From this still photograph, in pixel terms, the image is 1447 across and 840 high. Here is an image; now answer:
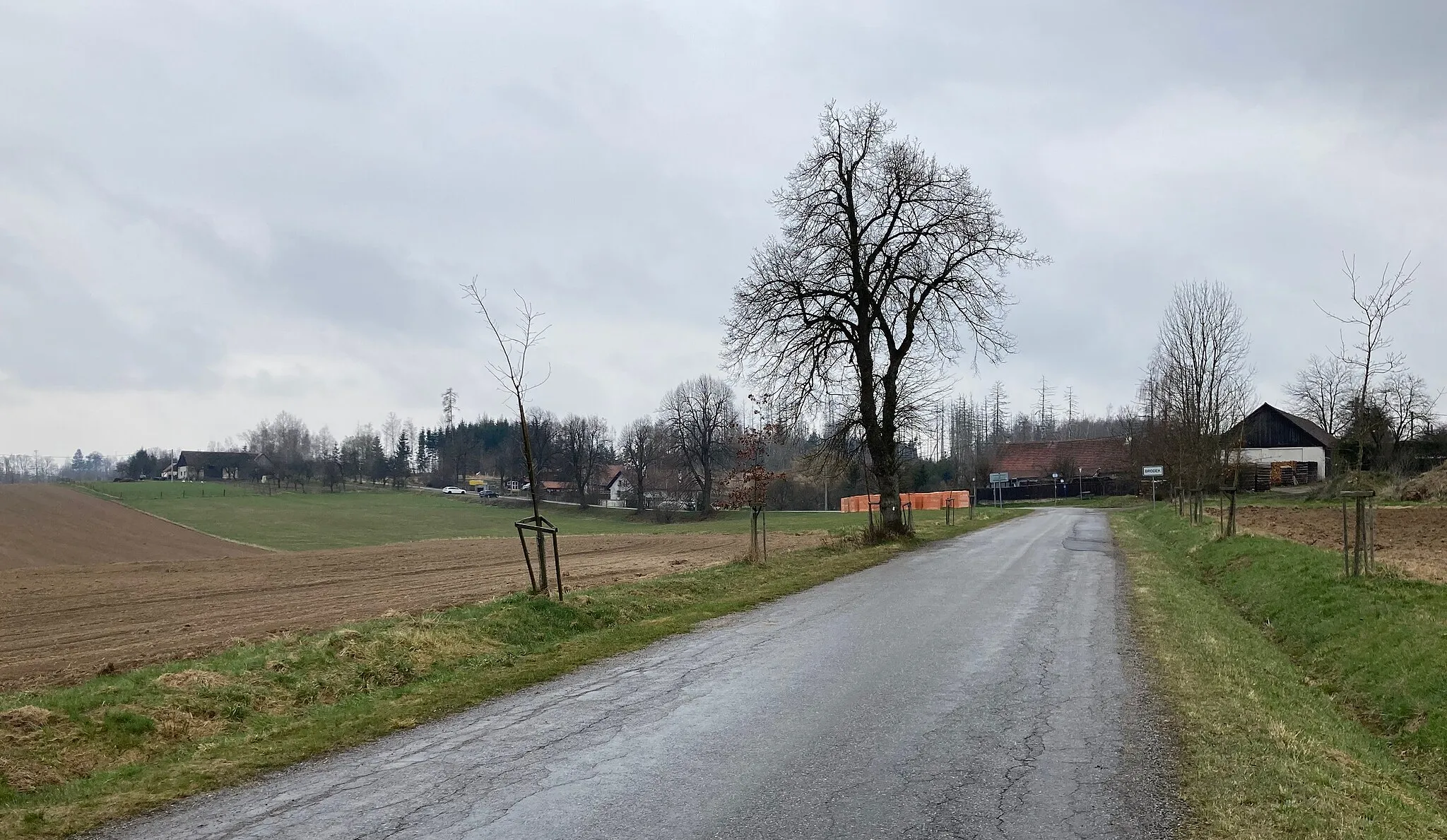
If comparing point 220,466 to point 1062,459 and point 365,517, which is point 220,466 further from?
point 1062,459

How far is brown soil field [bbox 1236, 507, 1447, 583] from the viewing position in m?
17.8

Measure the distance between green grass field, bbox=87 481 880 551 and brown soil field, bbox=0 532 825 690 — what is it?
15.0m

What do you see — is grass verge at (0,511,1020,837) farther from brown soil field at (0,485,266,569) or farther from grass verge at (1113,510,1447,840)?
brown soil field at (0,485,266,569)

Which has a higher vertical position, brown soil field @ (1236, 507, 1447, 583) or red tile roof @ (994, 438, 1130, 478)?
red tile roof @ (994, 438, 1130, 478)

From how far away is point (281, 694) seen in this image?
9.45m

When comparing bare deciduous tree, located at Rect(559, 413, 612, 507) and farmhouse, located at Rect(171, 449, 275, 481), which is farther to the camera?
farmhouse, located at Rect(171, 449, 275, 481)

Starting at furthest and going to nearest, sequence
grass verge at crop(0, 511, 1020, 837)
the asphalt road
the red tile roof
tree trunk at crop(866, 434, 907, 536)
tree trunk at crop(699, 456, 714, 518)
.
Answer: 1. tree trunk at crop(699, 456, 714, 518)
2. the red tile roof
3. tree trunk at crop(866, 434, 907, 536)
4. grass verge at crop(0, 511, 1020, 837)
5. the asphalt road

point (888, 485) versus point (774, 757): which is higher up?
point (888, 485)

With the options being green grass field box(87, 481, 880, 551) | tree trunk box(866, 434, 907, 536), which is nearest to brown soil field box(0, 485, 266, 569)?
green grass field box(87, 481, 880, 551)

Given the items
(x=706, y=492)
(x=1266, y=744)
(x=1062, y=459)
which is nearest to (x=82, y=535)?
(x=706, y=492)

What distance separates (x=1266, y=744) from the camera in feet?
23.1

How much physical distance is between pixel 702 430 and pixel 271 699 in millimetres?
88574

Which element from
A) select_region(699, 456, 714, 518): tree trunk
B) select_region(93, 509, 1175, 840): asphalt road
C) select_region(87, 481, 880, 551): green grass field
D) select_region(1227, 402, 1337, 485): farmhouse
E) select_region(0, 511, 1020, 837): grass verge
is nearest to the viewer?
select_region(93, 509, 1175, 840): asphalt road

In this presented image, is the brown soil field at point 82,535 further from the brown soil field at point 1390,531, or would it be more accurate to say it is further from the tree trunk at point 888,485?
the brown soil field at point 1390,531
